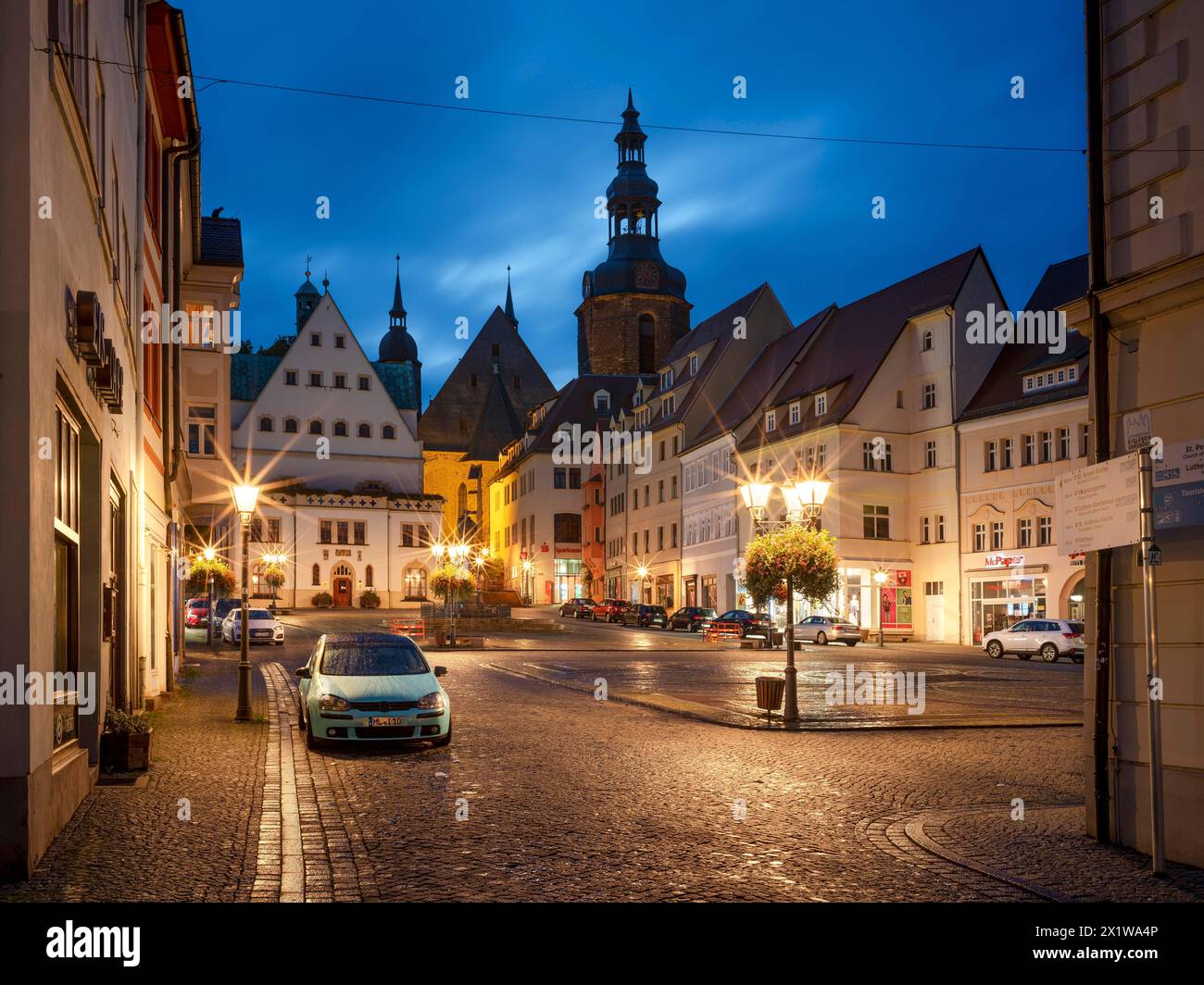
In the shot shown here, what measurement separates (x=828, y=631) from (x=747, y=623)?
3.42 meters

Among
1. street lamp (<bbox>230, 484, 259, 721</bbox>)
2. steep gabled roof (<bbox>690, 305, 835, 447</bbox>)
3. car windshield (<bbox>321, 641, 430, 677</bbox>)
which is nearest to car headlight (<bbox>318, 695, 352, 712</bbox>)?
car windshield (<bbox>321, 641, 430, 677</bbox>)

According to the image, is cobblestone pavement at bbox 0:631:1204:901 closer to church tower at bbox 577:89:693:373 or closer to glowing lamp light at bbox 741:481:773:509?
glowing lamp light at bbox 741:481:773:509

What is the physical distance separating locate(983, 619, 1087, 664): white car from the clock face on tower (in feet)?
202

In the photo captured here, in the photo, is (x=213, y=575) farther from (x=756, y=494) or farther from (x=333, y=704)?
(x=333, y=704)

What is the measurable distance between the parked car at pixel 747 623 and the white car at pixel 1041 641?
8.32m

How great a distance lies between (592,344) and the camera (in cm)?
10319

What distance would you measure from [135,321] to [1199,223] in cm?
1443

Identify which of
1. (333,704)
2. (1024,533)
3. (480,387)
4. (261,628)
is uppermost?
(480,387)

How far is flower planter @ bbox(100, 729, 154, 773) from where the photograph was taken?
13.3m

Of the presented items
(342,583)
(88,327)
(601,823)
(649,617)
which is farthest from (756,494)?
(342,583)

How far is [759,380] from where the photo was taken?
7006cm

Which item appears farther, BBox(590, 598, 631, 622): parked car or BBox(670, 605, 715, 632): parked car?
BBox(590, 598, 631, 622): parked car

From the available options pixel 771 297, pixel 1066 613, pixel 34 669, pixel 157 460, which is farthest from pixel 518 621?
pixel 34 669

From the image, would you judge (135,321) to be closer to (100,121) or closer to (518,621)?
(100,121)
